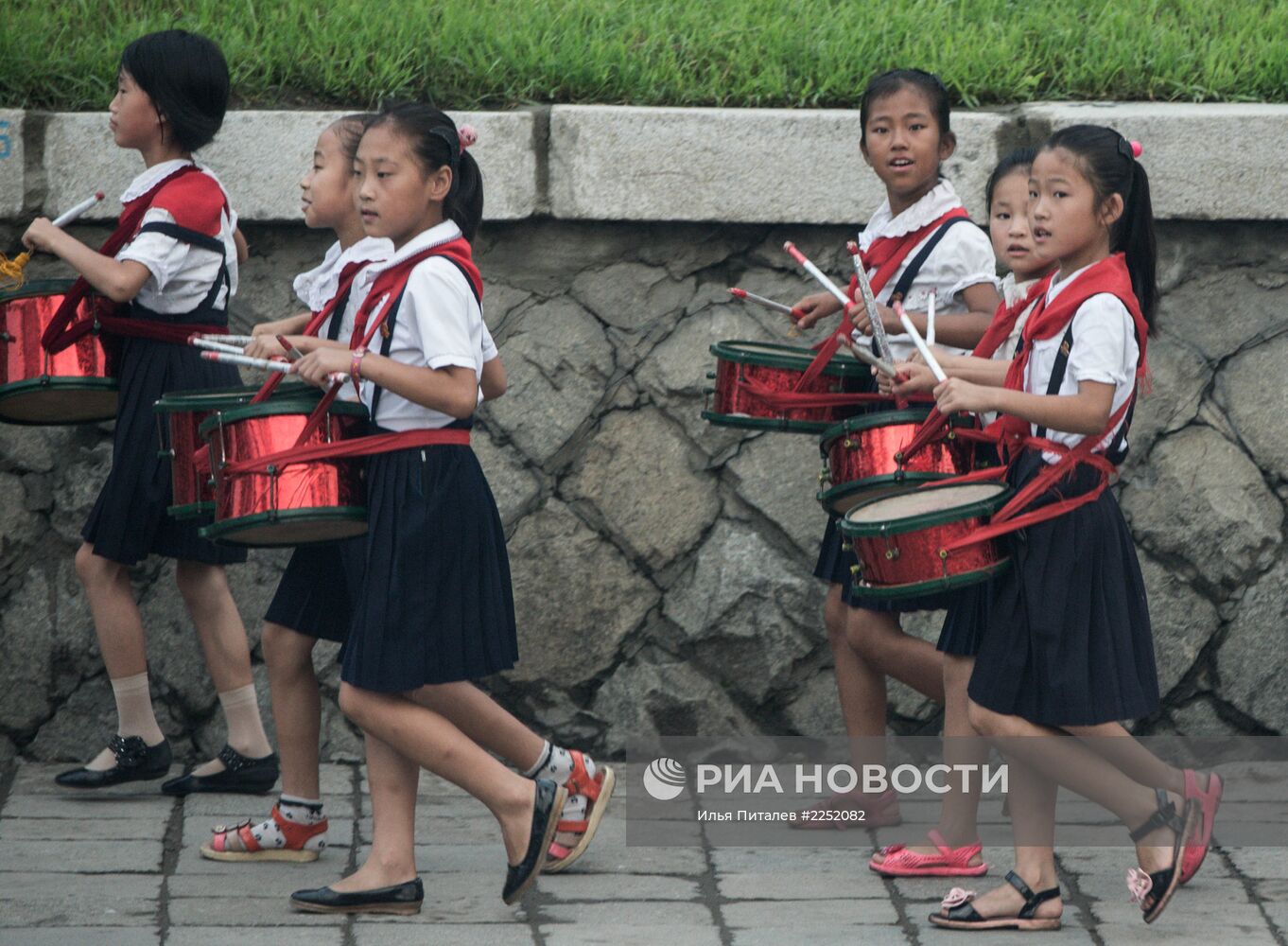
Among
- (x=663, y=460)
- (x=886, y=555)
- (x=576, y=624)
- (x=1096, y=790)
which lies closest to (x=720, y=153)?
(x=663, y=460)

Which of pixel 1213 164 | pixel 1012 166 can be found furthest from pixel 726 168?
pixel 1213 164

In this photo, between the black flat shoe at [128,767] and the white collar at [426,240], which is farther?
the black flat shoe at [128,767]

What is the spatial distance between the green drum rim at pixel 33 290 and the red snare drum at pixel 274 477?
0.92m

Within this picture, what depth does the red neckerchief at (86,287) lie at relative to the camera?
4.35 m

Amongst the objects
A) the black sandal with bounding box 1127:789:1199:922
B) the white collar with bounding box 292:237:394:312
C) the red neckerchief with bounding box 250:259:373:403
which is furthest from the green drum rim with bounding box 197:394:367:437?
the black sandal with bounding box 1127:789:1199:922

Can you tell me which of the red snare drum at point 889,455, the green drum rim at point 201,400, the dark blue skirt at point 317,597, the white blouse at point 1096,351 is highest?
the white blouse at point 1096,351

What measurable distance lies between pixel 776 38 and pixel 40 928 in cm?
306

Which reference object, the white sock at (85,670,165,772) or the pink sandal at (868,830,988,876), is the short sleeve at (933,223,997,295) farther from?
the white sock at (85,670,165,772)

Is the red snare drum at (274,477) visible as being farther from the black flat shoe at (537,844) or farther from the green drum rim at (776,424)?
the green drum rim at (776,424)

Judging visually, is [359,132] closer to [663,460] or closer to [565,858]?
[663,460]

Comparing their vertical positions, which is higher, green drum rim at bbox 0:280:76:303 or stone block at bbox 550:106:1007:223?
stone block at bbox 550:106:1007:223

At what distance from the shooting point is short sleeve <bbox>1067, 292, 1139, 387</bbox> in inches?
137

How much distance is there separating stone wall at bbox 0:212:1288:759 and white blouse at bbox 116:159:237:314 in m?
0.42

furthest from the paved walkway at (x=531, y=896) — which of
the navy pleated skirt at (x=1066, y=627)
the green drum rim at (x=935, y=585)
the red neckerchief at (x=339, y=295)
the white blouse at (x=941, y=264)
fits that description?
the white blouse at (x=941, y=264)
